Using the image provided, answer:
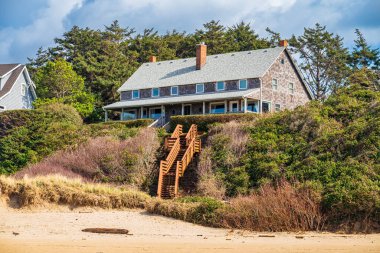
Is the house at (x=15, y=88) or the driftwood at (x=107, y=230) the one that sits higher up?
the house at (x=15, y=88)

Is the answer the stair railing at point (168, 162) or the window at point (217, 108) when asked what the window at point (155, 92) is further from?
the stair railing at point (168, 162)

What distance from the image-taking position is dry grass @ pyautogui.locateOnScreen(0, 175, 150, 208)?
27.8m

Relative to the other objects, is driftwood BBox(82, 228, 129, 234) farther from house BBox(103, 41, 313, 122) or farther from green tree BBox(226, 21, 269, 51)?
green tree BBox(226, 21, 269, 51)

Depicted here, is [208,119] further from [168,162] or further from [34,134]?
[34,134]

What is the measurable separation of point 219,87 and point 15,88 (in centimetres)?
2003

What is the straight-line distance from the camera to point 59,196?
28047mm

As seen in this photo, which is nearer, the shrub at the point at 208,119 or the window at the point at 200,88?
the shrub at the point at 208,119

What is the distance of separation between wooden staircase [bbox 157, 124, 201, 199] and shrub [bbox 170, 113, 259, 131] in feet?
3.54

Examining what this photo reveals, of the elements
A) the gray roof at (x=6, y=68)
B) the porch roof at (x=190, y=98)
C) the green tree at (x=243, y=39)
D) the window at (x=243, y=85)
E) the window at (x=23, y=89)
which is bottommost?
the porch roof at (x=190, y=98)

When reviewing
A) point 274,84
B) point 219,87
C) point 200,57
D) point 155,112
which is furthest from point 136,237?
point 200,57

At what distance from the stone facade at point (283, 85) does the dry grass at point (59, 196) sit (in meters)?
21.6

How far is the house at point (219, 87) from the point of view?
46.9 meters

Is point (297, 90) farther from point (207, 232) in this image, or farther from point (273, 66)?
point (207, 232)

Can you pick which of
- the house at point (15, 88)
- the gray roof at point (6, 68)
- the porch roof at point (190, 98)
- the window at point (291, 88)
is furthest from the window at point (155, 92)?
the gray roof at point (6, 68)
